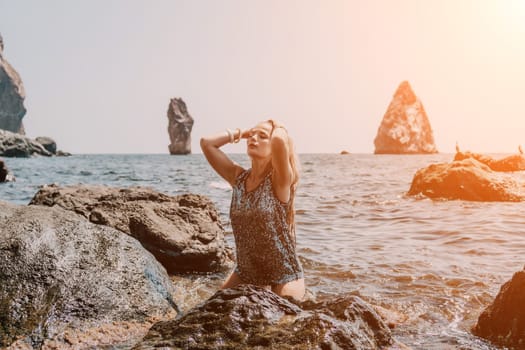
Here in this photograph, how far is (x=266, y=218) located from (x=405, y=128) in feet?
565

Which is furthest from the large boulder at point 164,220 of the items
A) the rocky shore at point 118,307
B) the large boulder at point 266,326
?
the large boulder at point 266,326

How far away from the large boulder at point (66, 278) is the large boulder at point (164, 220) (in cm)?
180

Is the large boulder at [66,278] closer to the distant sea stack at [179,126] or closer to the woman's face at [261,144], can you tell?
the woman's face at [261,144]

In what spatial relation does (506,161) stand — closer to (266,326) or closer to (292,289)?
(292,289)

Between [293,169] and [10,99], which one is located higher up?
[10,99]

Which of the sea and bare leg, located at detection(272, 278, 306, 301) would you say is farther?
the sea

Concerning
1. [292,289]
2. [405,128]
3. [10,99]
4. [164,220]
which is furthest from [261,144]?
[405,128]

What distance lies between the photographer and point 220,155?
5211 millimetres

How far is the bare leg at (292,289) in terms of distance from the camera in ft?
15.7

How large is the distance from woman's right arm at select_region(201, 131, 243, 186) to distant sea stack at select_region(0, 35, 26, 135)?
154656 millimetres

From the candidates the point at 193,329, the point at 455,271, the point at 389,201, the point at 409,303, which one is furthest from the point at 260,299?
the point at 389,201

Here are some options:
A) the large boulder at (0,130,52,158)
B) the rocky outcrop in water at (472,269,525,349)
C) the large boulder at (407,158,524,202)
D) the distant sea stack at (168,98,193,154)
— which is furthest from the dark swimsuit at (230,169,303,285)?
the distant sea stack at (168,98,193,154)

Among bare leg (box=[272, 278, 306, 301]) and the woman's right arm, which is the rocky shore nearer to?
bare leg (box=[272, 278, 306, 301])

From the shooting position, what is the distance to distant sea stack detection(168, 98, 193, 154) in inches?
5157
